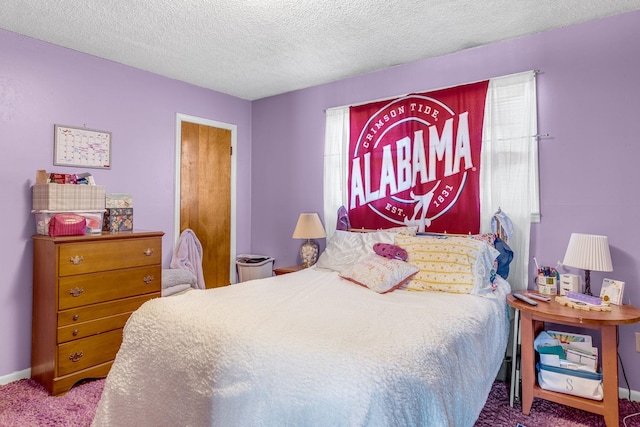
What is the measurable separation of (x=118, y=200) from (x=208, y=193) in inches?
42.9

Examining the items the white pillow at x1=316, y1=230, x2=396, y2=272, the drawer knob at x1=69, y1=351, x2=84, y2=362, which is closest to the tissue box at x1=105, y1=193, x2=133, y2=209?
the drawer knob at x1=69, y1=351, x2=84, y2=362

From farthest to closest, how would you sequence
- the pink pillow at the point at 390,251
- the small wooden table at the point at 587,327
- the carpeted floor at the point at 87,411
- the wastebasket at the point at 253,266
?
the wastebasket at the point at 253,266
the pink pillow at the point at 390,251
the carpeted floor at the point at 87,411
the small wooden table at the point at 587,327

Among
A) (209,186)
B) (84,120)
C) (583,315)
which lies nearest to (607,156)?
(583,315)

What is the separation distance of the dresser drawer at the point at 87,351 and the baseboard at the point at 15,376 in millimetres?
526

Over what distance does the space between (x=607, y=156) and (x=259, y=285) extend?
2442mm

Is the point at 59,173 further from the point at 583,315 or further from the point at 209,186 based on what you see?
the point at 583,315

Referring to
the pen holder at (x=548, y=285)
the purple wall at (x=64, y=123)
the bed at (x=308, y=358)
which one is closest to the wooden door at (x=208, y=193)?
the purple wall at (x=64, y=123)

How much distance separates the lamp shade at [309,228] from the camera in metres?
3.48

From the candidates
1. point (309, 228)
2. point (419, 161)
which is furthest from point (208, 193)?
point (419, 161)

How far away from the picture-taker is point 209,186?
398 cm

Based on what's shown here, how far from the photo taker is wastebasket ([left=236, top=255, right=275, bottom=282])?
3.92 metres

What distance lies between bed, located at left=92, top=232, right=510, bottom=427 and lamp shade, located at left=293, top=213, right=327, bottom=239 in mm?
1116

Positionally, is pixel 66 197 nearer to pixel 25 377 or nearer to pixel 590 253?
pixel 25 377

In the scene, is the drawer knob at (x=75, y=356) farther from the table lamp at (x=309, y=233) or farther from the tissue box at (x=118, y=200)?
the table lamp at (x=309, y=233)
